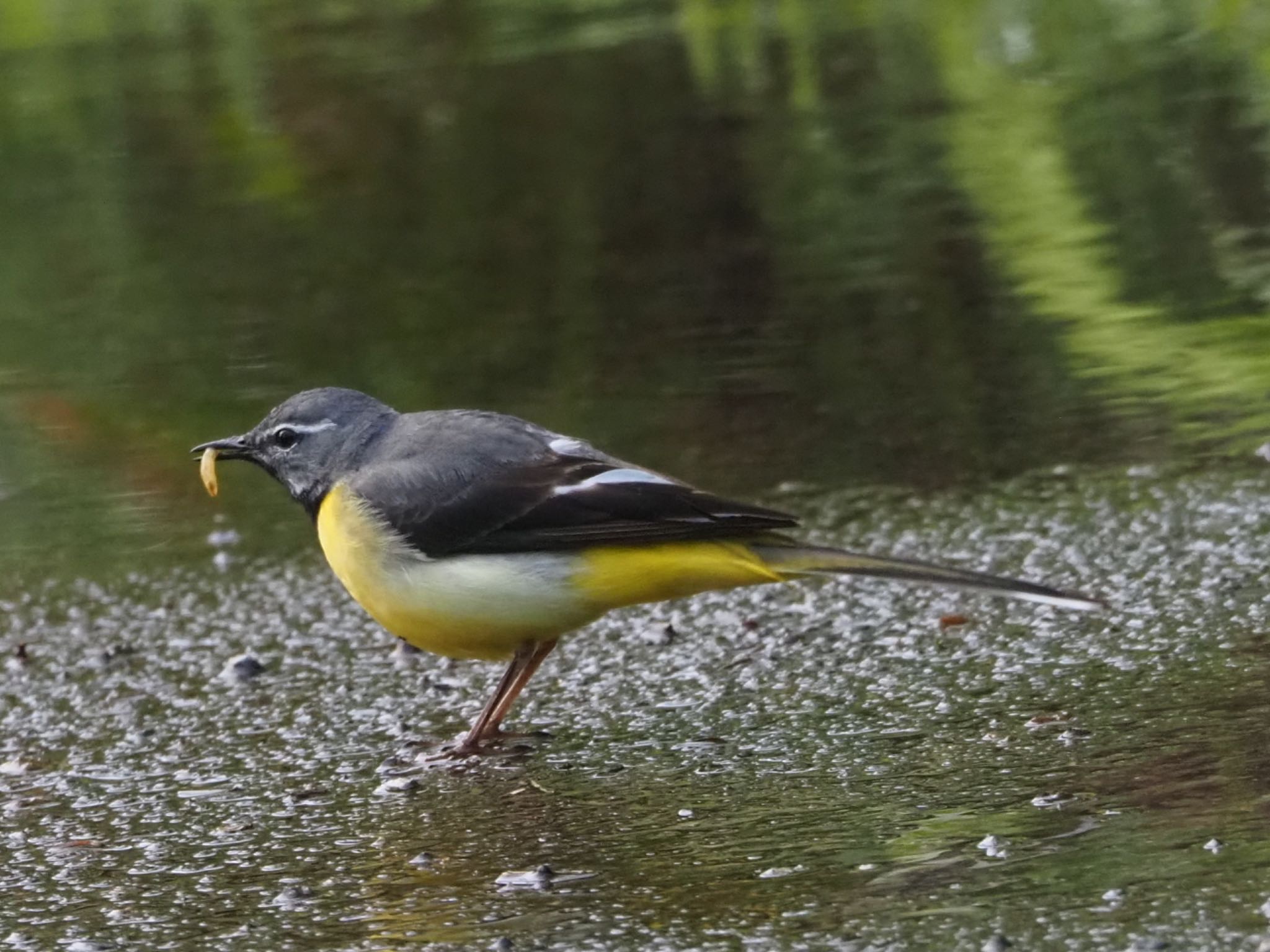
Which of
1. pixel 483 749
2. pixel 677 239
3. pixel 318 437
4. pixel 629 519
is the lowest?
pixel 483 749

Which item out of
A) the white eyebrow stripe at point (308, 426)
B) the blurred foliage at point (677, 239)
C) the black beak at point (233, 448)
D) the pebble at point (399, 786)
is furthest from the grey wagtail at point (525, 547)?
the blurred foliage at point (677, 239)

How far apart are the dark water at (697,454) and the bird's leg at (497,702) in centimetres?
14

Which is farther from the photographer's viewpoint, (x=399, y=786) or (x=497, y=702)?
(x=497, y=702)

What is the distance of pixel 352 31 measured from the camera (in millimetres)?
16453

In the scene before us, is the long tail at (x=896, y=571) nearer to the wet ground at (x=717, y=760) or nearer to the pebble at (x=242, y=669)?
the wet ground at (x=717, y=760)

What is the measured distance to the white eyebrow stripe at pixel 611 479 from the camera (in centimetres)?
519

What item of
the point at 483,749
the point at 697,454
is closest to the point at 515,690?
the point at 483,749

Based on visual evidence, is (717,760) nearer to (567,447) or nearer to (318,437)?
(567,447)

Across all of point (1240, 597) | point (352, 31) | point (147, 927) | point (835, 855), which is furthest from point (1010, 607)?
point (352, 31)

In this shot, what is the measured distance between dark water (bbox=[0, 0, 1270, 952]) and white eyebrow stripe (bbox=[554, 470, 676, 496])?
0.55m

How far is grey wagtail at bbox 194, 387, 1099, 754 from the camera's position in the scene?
508 cm

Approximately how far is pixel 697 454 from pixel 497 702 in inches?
82.1

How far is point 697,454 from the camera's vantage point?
7.20 metres

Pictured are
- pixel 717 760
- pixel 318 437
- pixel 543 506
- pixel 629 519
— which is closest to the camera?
pixel 717 760
